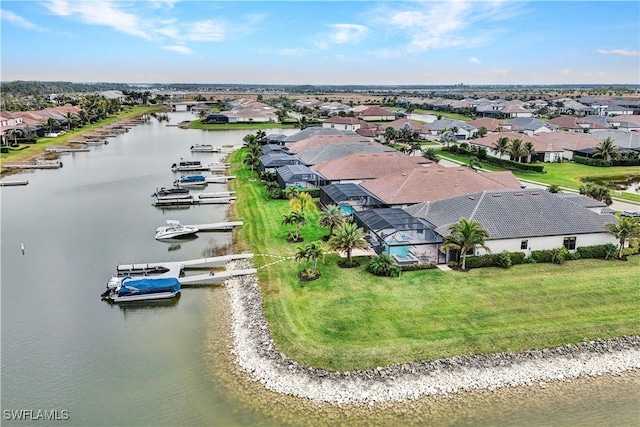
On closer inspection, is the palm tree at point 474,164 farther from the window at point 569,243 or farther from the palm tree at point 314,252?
the palm tree at point 314,252

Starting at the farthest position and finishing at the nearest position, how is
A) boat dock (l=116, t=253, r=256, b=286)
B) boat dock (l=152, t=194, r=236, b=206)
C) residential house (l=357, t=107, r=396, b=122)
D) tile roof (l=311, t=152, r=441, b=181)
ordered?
residential house (l=357, t=107, r=396, b=122) → tile roof (l=311, t=152, r=441, b=181) → boat dock (l=152, t=194, r=236, b=206) → boat dock (l=116, t=253, r=256, b=286)

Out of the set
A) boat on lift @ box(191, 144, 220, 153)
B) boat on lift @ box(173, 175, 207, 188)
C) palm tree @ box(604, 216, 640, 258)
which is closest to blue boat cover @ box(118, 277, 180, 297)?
palm tree @ box(604, 216, 640, 258)

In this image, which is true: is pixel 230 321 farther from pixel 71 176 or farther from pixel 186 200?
pixel 71 176

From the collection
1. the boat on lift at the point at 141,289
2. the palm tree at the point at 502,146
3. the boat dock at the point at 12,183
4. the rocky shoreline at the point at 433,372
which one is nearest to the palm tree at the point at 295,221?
the boat on lift at the point at 141,289

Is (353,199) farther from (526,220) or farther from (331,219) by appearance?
(526,220)

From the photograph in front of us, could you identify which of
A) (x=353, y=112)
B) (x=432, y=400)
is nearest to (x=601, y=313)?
(x=432, y=400)

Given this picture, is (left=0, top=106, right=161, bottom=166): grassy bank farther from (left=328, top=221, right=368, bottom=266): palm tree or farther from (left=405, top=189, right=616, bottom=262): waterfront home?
(left=405, top=189, right=616, bottom=262): waterfront home
